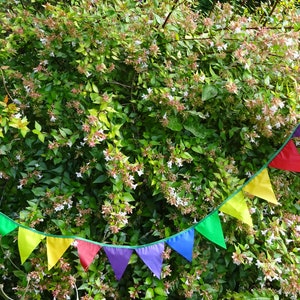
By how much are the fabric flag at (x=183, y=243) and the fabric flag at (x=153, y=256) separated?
0.14 ft

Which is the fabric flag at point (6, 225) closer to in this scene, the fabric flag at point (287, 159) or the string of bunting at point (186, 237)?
the string of bunting at point (186, 237)

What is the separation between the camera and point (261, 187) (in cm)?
146

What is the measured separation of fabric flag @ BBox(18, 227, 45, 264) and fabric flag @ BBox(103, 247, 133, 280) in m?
0.23

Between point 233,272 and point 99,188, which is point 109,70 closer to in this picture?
point 99,188

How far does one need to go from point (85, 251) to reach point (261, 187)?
64 centimetres

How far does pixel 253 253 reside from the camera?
5.32 ft

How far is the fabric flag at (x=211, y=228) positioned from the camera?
142 cm

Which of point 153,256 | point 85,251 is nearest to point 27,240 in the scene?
point 85,251

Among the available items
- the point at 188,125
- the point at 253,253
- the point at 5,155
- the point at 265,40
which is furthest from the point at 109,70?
the point at 253,253

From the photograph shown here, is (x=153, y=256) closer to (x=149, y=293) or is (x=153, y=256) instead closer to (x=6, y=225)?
(x=149, y=293)

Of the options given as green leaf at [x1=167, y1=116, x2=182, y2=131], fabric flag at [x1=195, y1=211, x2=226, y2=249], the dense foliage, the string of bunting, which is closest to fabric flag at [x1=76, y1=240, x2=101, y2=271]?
the string of bunting

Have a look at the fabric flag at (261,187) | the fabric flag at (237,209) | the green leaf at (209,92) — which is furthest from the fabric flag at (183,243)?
the green leaf at (209,92)

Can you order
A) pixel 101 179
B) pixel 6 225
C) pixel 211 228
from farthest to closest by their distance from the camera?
pixel 101 179, pixel 211 228, pixel 6 225

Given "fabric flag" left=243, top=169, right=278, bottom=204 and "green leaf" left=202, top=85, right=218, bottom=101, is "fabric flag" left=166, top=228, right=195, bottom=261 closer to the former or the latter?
"fabric flag" left=243, top=169, right=278, bottom=204
